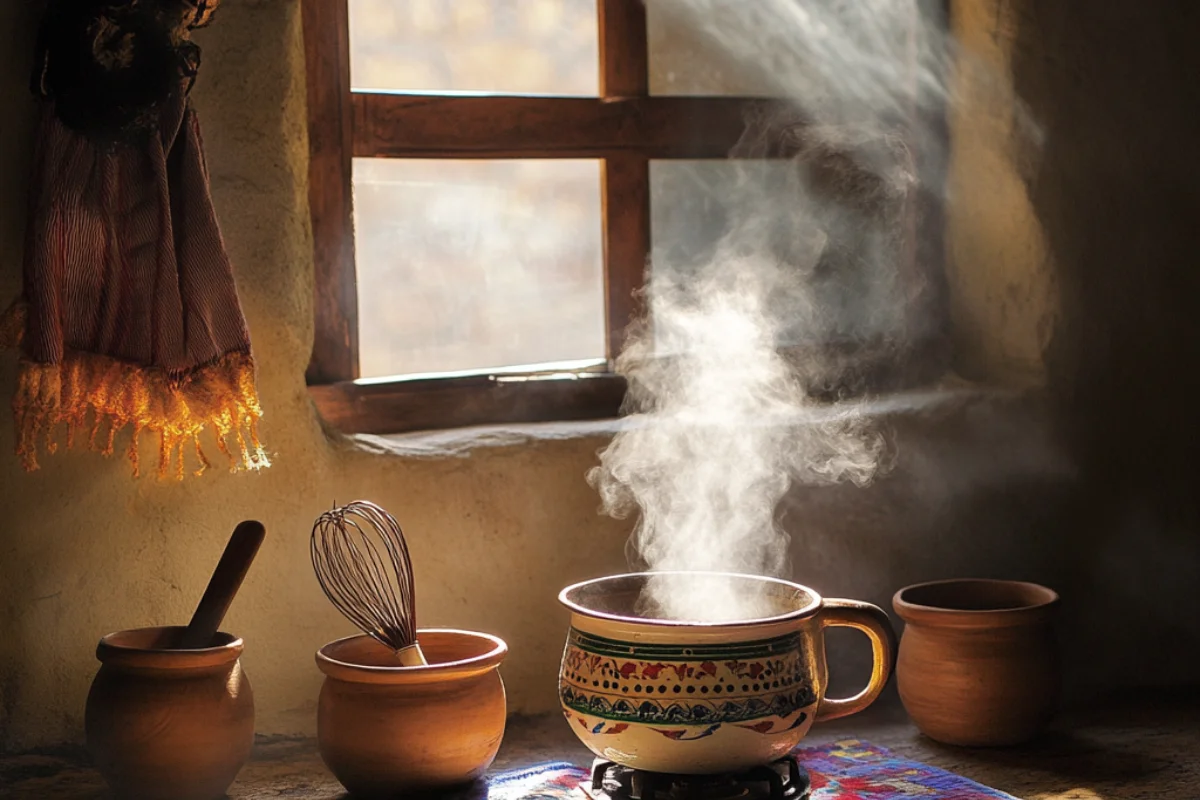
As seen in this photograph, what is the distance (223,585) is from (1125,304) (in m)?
1.71

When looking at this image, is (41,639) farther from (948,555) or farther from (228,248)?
(948,555)

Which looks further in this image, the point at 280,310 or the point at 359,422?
the point at 359,422

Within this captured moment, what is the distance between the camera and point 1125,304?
254 cm

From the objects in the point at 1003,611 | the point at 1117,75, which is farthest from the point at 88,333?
the point at 1117,75

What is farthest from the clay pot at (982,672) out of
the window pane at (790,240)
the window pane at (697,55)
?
the window pane at (697,55)

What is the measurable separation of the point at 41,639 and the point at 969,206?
1.81 m

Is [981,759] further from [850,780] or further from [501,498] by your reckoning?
[501,498]

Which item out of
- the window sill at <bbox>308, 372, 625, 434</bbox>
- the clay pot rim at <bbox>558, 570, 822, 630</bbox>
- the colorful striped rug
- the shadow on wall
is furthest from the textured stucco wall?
the clay pot rim at <bbox>558, 570, 822, 630</bbox>

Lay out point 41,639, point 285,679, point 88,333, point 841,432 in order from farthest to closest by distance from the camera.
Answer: point 841,432 < point 285,679 < point 41,639 < point 88,333

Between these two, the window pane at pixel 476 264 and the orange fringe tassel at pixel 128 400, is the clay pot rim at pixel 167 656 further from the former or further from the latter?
the window pane at pixel 476 264

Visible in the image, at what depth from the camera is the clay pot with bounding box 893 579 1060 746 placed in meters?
2.11

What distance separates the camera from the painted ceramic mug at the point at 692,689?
5.33 ft

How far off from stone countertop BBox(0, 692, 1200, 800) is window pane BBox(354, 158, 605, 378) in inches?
25.8

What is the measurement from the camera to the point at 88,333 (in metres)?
1.87
